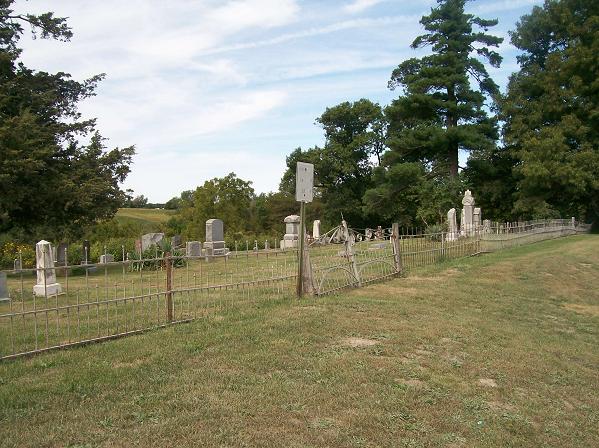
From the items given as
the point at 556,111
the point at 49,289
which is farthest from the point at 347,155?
the point at 49,289

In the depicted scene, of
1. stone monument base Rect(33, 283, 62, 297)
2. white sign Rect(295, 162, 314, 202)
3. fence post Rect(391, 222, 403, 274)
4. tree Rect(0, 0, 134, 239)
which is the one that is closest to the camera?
white sign Rect(295, 162, 314, 202)

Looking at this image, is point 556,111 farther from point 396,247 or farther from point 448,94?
point 396,247

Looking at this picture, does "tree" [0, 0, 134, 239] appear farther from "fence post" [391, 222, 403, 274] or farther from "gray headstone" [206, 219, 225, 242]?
"fence post" [391, 222, 403, 274]

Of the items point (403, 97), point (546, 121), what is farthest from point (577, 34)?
point (403, 97)

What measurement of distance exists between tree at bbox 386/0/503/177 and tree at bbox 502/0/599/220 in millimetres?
2113

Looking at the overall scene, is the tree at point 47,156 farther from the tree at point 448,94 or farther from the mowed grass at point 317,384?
the tree at point 448,94

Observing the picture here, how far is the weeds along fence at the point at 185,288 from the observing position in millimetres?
6742

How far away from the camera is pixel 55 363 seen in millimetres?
5555

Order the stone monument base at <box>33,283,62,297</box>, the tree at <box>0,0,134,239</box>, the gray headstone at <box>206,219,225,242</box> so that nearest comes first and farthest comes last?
1. the stone monument base at <box>33,283,62,297</box>
2. the tree at <box>0,0,134,239</box>
3. the gray headstone at <box>206,219,225,242</box>

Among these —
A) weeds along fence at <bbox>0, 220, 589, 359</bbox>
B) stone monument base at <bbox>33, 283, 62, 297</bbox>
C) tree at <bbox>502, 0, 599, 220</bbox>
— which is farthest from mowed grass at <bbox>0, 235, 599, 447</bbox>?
tree at <bbox>502, 0, 599, 220</bbox>

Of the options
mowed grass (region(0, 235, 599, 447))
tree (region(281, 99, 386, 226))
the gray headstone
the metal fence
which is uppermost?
tree (region(281, 99, 386, 226))

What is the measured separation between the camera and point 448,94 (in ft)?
113

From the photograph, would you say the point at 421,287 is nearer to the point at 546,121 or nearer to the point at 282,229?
the point at 546,121

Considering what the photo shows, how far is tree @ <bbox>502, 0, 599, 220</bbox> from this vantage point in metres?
29.7
